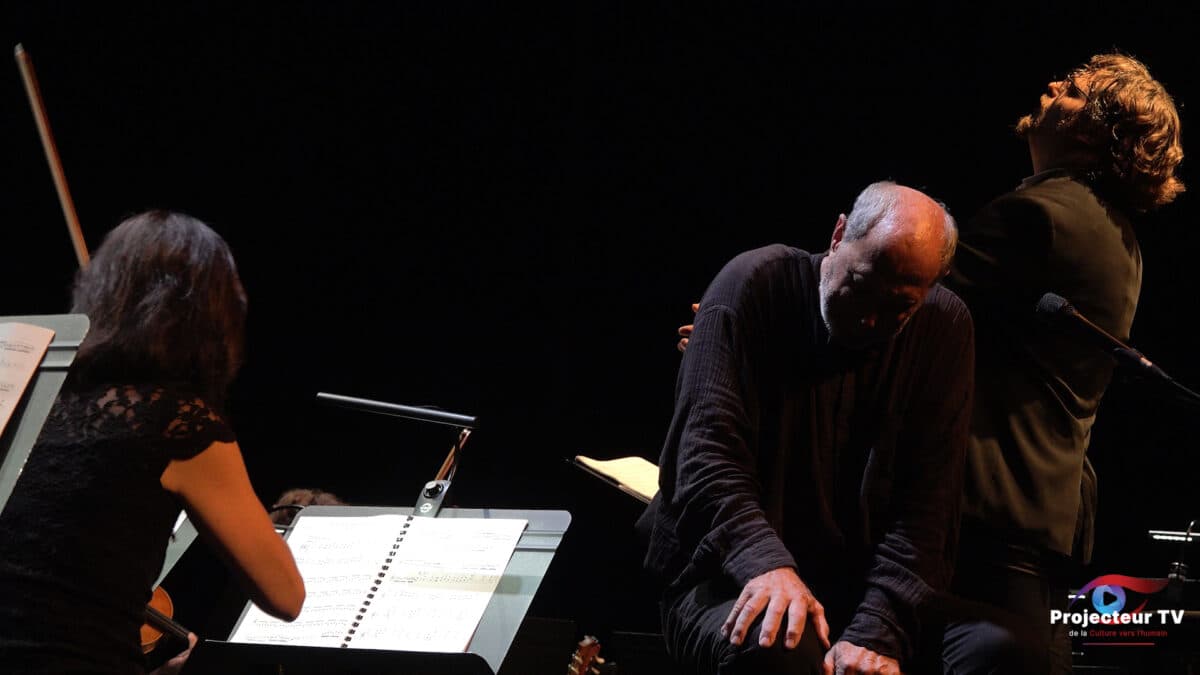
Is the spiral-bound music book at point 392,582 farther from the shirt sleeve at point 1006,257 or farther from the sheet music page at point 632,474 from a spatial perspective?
the shirt sleeve at point 1006,257

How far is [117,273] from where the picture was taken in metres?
1.83

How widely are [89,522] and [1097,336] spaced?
1.85 meters

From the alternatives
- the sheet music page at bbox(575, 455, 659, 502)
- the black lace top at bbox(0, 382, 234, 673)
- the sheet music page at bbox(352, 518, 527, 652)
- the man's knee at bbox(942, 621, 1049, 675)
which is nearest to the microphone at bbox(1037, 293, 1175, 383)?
the man's knee at bbox(942, 621, 1049, 675)

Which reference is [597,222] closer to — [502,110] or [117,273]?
[502,110]

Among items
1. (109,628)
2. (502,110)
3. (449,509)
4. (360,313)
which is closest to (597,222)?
(502,110)

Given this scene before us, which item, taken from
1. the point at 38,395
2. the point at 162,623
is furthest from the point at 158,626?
the point at 38,395

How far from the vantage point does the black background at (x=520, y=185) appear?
4.07 metres

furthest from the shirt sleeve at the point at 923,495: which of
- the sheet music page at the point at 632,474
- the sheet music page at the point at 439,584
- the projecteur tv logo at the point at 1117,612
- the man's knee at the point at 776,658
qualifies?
the projecteur tv logo at the point at 1117,612

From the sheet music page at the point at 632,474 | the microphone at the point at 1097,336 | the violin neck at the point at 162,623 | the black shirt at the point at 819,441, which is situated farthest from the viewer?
the sheet music page at the point at 632,474

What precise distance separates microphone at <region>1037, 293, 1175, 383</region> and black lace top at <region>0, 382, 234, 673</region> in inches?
62.6

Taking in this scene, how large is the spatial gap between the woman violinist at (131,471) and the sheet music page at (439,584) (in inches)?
12.8

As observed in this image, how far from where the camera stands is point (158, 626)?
237 centimetres

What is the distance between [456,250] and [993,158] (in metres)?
2.15

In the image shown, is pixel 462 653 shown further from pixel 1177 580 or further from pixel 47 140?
pixel 1177 580
